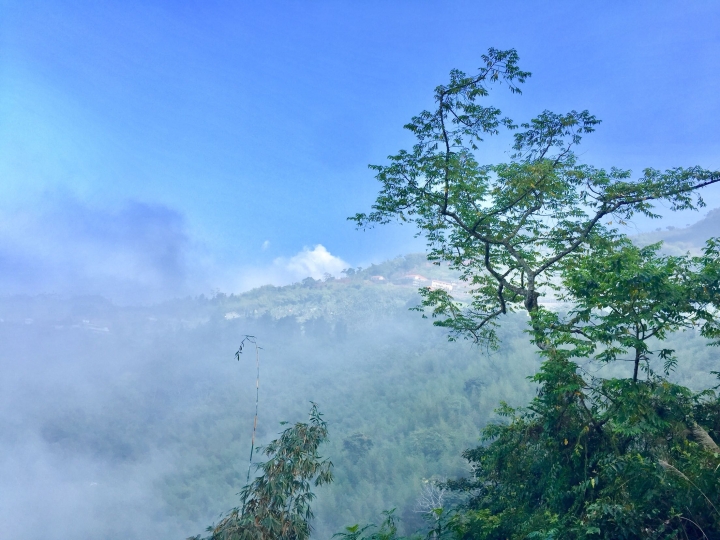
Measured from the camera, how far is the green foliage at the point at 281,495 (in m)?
6.18

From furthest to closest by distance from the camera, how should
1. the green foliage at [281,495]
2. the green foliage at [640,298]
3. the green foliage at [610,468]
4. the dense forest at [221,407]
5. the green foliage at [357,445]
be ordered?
the green foliage at [357,445]
the dense forest at [221,407]
the green foliage at [281,495]
the green foliage at [640,298]
the green foliage at [610,468]

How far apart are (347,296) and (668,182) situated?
111728 millimetres

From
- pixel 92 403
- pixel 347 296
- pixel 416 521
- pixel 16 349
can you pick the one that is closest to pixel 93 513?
pixel 92 403

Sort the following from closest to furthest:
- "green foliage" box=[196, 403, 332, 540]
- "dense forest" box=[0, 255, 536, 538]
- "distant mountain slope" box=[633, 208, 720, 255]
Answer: "green foliage" box=[196, 403, 332, 540] < "dense forest" box=[0, 255, 536, 538] < "distant mountain slope" box=[633, 208, 720, 255]

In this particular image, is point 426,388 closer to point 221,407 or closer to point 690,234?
point 221,407

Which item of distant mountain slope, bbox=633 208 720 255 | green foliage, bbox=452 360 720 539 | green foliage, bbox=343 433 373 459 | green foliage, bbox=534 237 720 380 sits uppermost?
distant mountain slope, bbox=633 208 720 255

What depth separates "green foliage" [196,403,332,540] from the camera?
6.18 m

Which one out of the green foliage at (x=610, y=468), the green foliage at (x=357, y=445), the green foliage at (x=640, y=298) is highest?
the green foliage at (x=640, y=298)

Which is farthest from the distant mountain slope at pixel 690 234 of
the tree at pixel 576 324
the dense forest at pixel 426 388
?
the tree at pixel 576 324

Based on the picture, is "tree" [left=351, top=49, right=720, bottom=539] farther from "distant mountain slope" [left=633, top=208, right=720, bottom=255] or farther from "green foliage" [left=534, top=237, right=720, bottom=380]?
"distant mountain slope" [left=633, top=208, right=720, bottom=255]

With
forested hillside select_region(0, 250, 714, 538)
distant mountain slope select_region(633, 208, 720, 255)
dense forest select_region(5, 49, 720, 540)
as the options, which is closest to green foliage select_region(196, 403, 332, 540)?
dense forest select_region(5, 49, 720, 540)

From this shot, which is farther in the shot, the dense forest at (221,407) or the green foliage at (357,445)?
the green foliage at (357,445)

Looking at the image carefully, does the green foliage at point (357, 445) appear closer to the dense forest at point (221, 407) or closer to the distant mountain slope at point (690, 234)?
the dense forest at point (221, 407)

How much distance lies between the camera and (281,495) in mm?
6559
